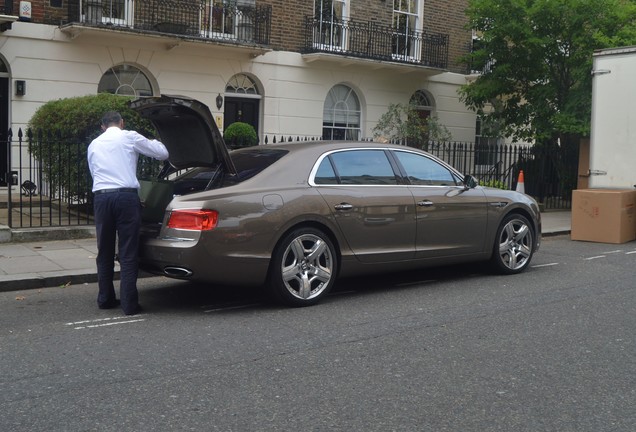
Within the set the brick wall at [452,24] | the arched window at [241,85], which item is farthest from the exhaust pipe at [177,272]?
the brick wall at [452,24]

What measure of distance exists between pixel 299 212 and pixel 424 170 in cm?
194

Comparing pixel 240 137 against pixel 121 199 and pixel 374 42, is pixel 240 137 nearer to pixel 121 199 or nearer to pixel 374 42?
pixel 374 42

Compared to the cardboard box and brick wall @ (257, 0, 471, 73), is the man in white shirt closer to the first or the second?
the cardboard box

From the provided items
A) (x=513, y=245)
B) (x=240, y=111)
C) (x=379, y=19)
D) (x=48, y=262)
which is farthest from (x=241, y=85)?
(x=513, y=245)

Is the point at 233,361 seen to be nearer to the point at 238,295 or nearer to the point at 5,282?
the point at 238,295

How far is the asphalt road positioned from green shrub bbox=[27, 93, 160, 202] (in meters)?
3.74

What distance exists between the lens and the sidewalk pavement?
826cm

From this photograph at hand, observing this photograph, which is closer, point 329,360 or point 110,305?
Result: point 329,360

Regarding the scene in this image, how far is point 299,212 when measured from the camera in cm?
704

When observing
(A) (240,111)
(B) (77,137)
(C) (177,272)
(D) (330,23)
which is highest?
(D) (330,23)

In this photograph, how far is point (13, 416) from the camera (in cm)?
434

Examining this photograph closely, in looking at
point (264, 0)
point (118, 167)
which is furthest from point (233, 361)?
point (264, 0)

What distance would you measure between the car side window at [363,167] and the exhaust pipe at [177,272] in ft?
6.02

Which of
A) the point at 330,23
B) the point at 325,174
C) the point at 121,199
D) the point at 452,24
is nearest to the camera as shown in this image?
the point at 121,199
